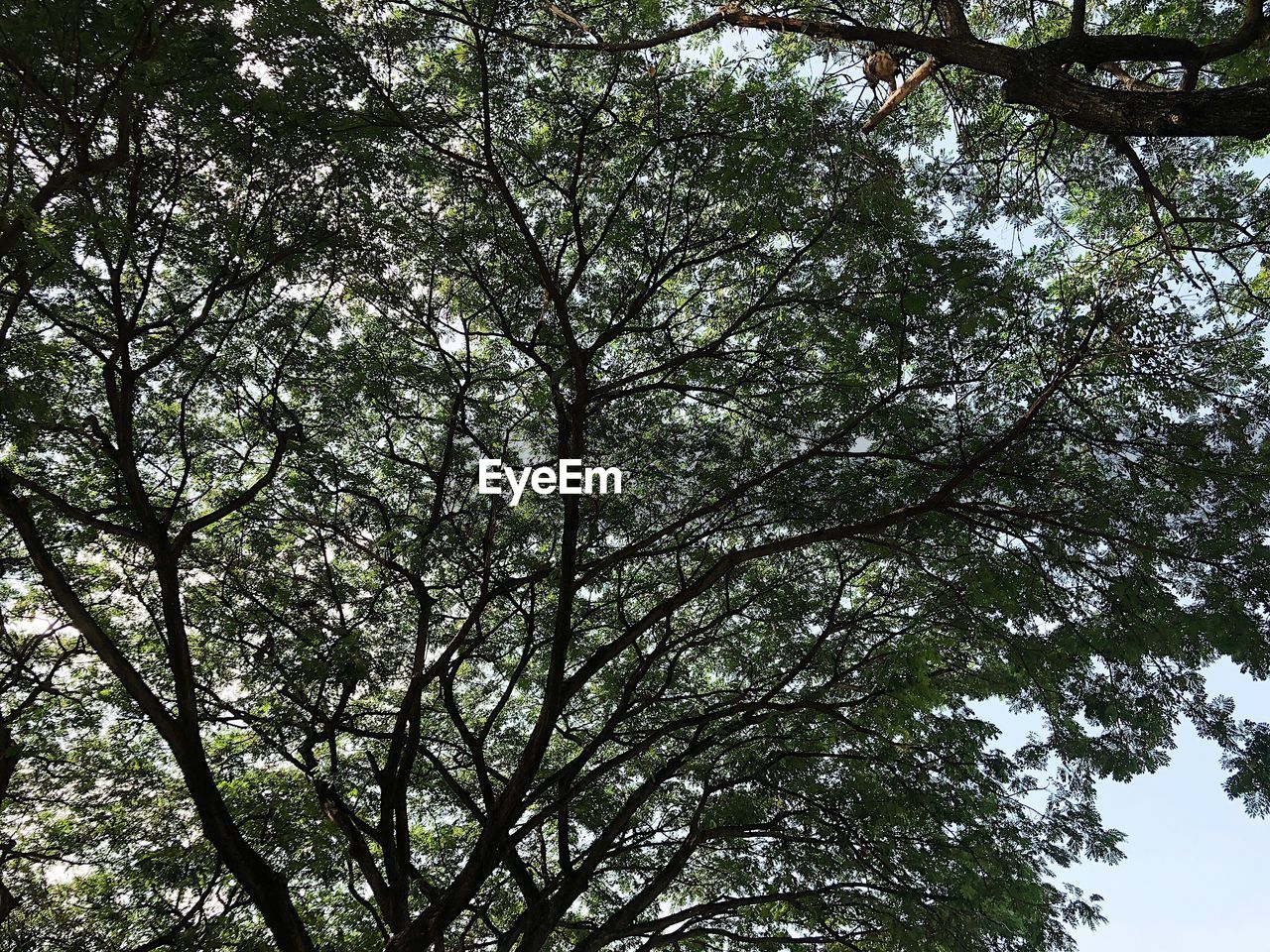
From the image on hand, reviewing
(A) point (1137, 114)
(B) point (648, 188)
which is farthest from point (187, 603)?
(A) point (1137, 114)

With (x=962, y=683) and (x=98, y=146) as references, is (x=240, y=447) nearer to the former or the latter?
(x=98, y=146)

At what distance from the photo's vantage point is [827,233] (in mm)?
6039

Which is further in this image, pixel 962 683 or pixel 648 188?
pixel 962 683

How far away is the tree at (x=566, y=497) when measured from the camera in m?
5.76

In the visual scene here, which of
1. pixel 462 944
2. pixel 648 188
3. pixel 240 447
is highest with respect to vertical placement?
pixel 648 188

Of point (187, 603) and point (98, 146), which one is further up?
point (98, 146)

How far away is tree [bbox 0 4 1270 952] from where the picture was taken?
576cm

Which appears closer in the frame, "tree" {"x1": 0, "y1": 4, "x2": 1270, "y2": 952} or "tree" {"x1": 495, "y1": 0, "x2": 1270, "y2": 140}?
"tree" {"x1": 495, "y1": 0, "x2": 1270, "y2": 140}

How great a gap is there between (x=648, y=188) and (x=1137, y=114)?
3688mm

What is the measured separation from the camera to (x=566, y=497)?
6480mm

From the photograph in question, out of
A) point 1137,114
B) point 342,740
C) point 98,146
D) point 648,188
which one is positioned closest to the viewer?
point 1137,114

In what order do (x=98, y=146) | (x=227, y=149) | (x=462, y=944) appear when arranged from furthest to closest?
(x=462, y=944)
(x=227, y=149)
(x=98, y=146)

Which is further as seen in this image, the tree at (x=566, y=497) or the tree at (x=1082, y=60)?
the tree at (x=566, y=497)

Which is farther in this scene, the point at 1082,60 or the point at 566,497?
the point at 566,497
